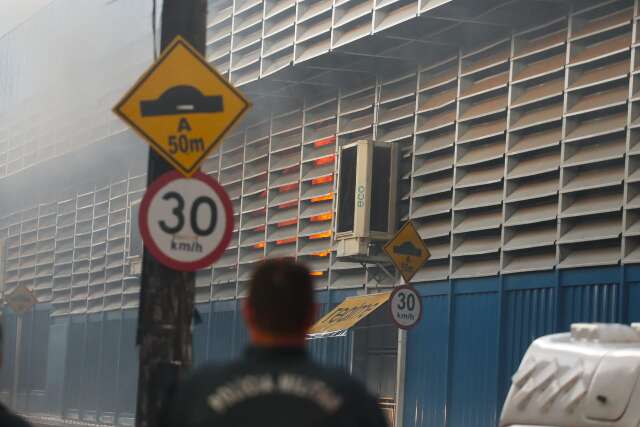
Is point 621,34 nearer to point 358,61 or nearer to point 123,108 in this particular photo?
point 358,61

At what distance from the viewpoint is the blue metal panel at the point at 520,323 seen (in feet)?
74.9

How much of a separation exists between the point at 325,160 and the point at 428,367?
20.9ft

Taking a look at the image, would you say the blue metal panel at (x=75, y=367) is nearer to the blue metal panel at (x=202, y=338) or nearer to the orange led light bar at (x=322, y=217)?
the blue metal panel at (x=202, y=338)

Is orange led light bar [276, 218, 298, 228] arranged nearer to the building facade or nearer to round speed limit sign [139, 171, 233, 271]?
the building facade

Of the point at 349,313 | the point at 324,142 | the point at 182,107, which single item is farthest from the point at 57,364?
the point at 182,107

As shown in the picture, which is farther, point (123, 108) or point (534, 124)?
point (534, 124)

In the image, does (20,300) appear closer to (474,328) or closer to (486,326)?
(474,328)

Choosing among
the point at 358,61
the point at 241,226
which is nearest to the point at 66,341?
the point at 241,226

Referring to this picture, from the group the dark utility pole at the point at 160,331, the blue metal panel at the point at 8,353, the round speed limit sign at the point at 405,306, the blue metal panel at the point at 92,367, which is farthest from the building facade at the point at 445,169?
the blue metal panel at the point at 8,353

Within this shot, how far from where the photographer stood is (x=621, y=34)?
2167cm

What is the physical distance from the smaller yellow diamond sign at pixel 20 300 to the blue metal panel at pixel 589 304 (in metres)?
16.4

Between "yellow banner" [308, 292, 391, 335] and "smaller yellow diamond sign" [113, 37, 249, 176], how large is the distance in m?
16.4

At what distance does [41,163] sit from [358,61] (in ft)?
93.2

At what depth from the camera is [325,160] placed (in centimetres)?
3112
